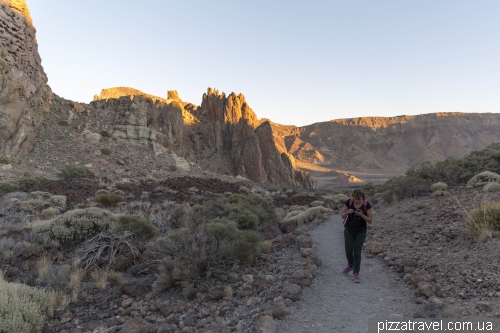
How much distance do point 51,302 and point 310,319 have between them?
387 cm

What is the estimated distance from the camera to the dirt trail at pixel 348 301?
13.0 feet

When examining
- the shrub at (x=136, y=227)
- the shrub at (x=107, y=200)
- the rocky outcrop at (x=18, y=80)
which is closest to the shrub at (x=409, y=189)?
the shrub at (x=136, y=227)

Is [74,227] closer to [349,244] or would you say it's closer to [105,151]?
[349,244]

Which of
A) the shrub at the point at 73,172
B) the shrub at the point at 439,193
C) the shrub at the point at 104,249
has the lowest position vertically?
the shrub at the point at 104,249

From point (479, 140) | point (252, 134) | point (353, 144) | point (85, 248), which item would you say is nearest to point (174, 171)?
point (252, 134)

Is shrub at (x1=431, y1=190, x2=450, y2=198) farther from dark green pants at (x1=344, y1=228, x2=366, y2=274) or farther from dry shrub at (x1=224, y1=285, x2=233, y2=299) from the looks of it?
dry shrub at (x1=224, y1=285, x2=233, y2=299)

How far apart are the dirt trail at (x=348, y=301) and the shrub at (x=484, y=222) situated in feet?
6.13

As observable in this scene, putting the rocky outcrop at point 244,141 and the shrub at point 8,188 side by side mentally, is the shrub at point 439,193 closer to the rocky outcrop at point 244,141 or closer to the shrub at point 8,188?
the shrub at point 8,188

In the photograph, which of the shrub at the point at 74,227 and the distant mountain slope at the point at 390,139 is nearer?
the shrub at the point at 74,227

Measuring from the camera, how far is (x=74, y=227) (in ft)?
27.0

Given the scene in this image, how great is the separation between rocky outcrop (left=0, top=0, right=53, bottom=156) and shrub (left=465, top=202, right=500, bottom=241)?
31011mm

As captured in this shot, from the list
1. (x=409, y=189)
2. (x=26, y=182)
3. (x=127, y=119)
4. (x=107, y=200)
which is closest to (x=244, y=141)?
(x=127, y=119)

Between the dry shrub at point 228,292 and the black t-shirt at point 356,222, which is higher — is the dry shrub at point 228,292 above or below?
below

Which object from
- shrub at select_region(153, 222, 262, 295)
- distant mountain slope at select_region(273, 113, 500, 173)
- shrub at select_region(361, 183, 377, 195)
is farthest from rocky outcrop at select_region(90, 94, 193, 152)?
distant mountain slope at select_region(273, 113, 500, 173)
